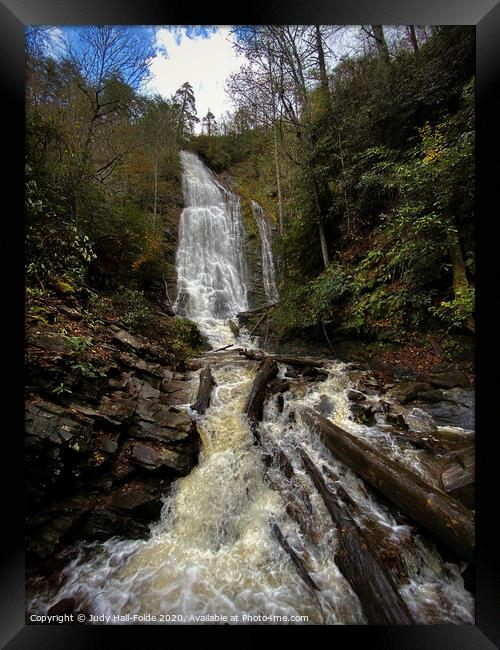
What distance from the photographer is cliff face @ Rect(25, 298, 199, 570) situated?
228 cm

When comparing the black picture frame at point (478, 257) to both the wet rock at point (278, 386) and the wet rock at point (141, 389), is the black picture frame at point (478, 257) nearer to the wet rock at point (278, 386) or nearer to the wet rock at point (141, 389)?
the wet rock at point (141, 389)

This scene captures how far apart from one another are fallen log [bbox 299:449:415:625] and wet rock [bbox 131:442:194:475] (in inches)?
66.2

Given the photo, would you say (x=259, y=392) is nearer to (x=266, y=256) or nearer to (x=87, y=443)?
(x=87, y=443)

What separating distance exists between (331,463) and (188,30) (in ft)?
14.9

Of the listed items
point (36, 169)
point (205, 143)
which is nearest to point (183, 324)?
point (36, 169)

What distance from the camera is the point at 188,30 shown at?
2.11 meters

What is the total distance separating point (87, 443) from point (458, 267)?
5097mm

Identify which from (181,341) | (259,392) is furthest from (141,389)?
(181,341)

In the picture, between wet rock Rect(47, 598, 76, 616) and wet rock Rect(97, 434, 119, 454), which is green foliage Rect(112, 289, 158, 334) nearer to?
wet rock Rect(97, 434, 119, 454)

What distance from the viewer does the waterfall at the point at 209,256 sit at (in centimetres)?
974

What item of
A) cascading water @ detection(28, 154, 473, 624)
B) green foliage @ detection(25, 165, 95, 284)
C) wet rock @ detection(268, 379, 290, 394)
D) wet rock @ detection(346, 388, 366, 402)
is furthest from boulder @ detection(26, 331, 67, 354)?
wet rock @ detection(346, 388, 366, 402)

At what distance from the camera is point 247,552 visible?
2.33 m

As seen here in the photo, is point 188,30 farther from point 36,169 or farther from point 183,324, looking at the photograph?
point 183,324

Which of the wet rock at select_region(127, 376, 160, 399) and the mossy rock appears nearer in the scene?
the wet rock at select_region(127, 376, 160, 399)
